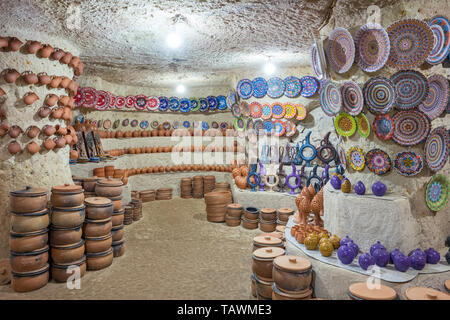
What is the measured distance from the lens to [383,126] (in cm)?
262

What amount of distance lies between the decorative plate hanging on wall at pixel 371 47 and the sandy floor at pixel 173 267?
96.7 inches

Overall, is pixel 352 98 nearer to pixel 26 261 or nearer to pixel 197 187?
pixel 26 261

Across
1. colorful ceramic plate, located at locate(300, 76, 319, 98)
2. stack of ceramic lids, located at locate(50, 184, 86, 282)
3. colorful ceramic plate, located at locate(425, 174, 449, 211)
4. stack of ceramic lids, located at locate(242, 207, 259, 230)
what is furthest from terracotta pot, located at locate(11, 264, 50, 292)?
colorful ceramic plate, located at locate(300, 76, 319, 98)

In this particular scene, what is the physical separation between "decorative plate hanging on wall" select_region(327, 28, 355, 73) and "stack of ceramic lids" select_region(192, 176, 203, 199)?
5.30 meters

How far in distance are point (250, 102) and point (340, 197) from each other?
3728 mm

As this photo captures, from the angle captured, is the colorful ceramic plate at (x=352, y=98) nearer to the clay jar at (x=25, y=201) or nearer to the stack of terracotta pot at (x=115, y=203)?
the stack of terracotta pot at (x=115, y=203)

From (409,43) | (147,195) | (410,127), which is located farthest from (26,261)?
(147,195)

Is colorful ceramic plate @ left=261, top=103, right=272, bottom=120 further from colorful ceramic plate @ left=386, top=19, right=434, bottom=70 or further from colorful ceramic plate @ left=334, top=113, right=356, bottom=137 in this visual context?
colorful ceramic plate @ left=386, top=19, right=434, bottom=70

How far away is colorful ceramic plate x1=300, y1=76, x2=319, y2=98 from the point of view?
5.48 metres

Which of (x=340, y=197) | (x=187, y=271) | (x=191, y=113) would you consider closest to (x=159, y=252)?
(x=187, y=271)

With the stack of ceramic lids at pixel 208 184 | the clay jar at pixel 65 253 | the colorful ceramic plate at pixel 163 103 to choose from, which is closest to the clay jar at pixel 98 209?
the clay jar at pixel 65 253

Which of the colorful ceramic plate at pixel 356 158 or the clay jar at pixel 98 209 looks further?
the clay jar at pixel 98 209

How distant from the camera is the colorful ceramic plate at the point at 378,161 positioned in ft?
8.60
